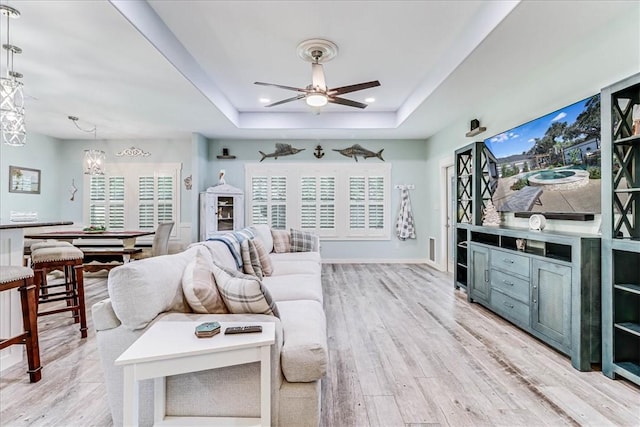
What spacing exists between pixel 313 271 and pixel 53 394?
87.7 inches

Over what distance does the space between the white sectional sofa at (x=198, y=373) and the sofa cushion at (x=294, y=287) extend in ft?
2.31

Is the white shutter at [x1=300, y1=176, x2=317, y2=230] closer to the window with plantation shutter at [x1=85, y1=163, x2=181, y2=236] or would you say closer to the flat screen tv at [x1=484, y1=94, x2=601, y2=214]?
the window with plantation shutter at [x1=85, y1=163, x2=181, y2=236]

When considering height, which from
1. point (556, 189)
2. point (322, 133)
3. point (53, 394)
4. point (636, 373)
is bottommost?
point (53, 394)

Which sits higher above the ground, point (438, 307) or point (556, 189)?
point (556, 189)

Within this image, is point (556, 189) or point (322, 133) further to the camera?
point (322, 133)

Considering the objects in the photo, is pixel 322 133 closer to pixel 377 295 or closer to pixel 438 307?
pixel 377 295

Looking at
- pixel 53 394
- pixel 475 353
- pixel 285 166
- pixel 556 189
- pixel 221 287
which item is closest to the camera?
pixel 221 287

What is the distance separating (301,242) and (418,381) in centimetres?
305

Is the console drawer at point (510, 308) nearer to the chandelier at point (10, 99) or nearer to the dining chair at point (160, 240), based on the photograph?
the chandelier at point (10, 99)

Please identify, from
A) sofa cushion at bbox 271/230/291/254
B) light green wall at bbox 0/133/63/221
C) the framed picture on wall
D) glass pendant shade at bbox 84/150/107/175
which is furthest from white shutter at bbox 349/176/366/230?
the framed picture on wall

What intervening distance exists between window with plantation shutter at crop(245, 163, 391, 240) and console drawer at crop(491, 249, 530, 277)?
11.5 ft

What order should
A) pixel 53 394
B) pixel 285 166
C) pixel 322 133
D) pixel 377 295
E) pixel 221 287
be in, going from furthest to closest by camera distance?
pixel 285 166
pixel 322 133
pixel 377 295
pixel 53 394
pixel 221 287

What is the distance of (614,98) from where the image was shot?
231 centimetres

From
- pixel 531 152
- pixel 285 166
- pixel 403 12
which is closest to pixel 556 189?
pixel 531 152
